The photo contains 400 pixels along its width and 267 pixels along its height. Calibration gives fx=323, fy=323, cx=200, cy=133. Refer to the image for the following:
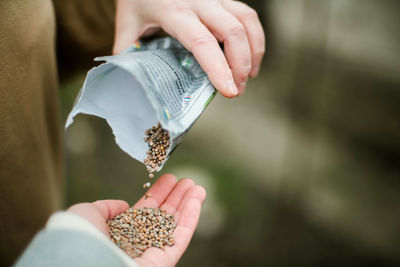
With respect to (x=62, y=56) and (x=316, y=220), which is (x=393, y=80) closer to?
(x=316, y=220)

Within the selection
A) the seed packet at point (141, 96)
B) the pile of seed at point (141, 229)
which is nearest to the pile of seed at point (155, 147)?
the seed packet at point (141, 96)

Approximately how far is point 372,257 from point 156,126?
1879 mm

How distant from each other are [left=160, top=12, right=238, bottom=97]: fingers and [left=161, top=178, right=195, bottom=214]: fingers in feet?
1.07

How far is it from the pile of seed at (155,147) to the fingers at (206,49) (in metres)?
0.21

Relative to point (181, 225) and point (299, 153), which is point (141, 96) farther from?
point (299, 153)

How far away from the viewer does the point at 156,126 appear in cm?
96

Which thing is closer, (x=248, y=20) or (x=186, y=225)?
(x=186, y=225)

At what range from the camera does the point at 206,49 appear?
94 cm

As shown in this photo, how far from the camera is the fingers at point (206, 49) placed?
0.92 m

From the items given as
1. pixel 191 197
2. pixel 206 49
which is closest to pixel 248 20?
pixel 206 49

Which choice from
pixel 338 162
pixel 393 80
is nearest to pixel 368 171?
pixel 338 162

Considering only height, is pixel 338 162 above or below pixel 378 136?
below

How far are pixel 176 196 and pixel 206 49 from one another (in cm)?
47

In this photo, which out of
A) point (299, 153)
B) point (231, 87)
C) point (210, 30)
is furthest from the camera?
point (299, 153)
